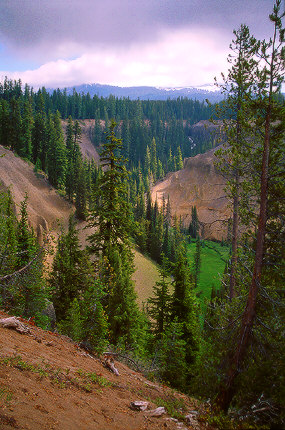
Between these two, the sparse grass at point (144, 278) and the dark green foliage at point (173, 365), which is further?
the sparse grass at point (144, 278)

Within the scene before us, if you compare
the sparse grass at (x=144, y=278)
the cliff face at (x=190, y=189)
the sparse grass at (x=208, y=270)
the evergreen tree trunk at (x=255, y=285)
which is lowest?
the sparse grass at (x=208, y=270)

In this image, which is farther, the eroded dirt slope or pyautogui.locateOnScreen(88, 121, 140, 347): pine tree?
the eroded dirt slope

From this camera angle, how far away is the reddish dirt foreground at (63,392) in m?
5.27

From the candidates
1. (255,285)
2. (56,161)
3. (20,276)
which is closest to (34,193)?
(56,161)

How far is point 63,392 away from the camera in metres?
6.47

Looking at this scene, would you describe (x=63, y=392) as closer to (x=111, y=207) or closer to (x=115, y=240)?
(x=115, y=240)

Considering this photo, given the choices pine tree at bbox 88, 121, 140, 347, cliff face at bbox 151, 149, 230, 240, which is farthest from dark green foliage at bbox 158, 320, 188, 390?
cliff face at bbox 151, 149, 230, 240

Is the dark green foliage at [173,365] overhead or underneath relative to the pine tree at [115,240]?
underneath

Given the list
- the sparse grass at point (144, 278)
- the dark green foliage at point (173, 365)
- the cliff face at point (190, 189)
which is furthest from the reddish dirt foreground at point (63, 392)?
the cliff face at point (190, 189)

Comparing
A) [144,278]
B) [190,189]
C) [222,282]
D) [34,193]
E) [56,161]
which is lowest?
[144,278]

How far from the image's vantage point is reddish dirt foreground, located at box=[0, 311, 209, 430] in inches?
208

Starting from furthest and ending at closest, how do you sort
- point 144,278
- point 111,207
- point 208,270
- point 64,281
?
point 208,270 → point 144,278 → point 64,281 → point 111,207

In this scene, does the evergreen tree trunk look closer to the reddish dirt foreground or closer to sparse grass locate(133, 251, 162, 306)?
the reddish dirt foreground

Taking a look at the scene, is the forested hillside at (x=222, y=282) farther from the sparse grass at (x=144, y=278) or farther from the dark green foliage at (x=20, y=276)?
the sparse grass at (x=144, y=278)
